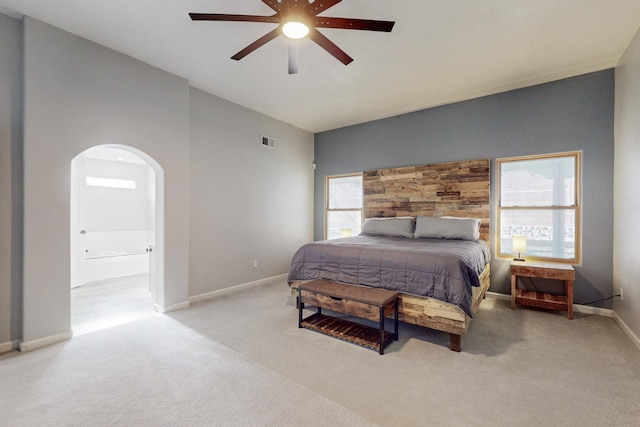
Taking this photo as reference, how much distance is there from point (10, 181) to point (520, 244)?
555 cm

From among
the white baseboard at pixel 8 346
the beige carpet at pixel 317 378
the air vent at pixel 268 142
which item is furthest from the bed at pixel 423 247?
the white baseboard at pixel 8 346

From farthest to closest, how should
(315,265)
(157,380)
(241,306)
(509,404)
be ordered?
(241,306) < (315,265) < (157,380) < (509,404)

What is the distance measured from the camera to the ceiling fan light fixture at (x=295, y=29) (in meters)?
1.97

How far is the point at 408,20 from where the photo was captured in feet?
8.15

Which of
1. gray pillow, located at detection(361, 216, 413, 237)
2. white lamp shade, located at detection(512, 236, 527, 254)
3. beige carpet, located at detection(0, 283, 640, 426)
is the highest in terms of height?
gray pillow, located at detection(361, 216, 413, 237)

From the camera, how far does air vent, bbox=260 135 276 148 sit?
4.85 metres

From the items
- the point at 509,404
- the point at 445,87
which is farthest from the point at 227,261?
the point at 445,87

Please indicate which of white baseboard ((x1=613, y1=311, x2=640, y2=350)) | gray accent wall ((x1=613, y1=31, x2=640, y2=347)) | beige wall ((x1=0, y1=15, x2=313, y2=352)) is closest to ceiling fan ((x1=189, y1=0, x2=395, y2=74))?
beige wall ((x1=0, y1=15, x2=313, y2=352))

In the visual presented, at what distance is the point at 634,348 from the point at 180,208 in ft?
16.1

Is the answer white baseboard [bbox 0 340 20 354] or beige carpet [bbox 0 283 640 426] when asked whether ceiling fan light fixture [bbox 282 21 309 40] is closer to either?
beige carpet [bbox 0 283 640 426]

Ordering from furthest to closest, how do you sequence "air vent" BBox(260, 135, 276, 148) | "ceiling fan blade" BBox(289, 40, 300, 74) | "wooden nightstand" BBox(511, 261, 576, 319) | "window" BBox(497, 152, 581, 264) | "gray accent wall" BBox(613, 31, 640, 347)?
1. "air vent" BBox(260, 135, 276, 148)
2. "window" BBox(497, 152, 581, 264)
3. "wooden nightstand" BBox(511, 261, 576, 319)
4. "gray accent wall" BBox(613, 31, 640, 347)
5. "ceiling fan blade" BBox(289, 40, 300, 74)

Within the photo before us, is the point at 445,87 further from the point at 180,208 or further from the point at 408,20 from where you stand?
the point at 180,208

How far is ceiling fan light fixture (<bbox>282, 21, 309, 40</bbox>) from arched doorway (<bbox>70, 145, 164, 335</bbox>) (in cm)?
227

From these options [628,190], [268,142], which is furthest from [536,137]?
[268,142]
